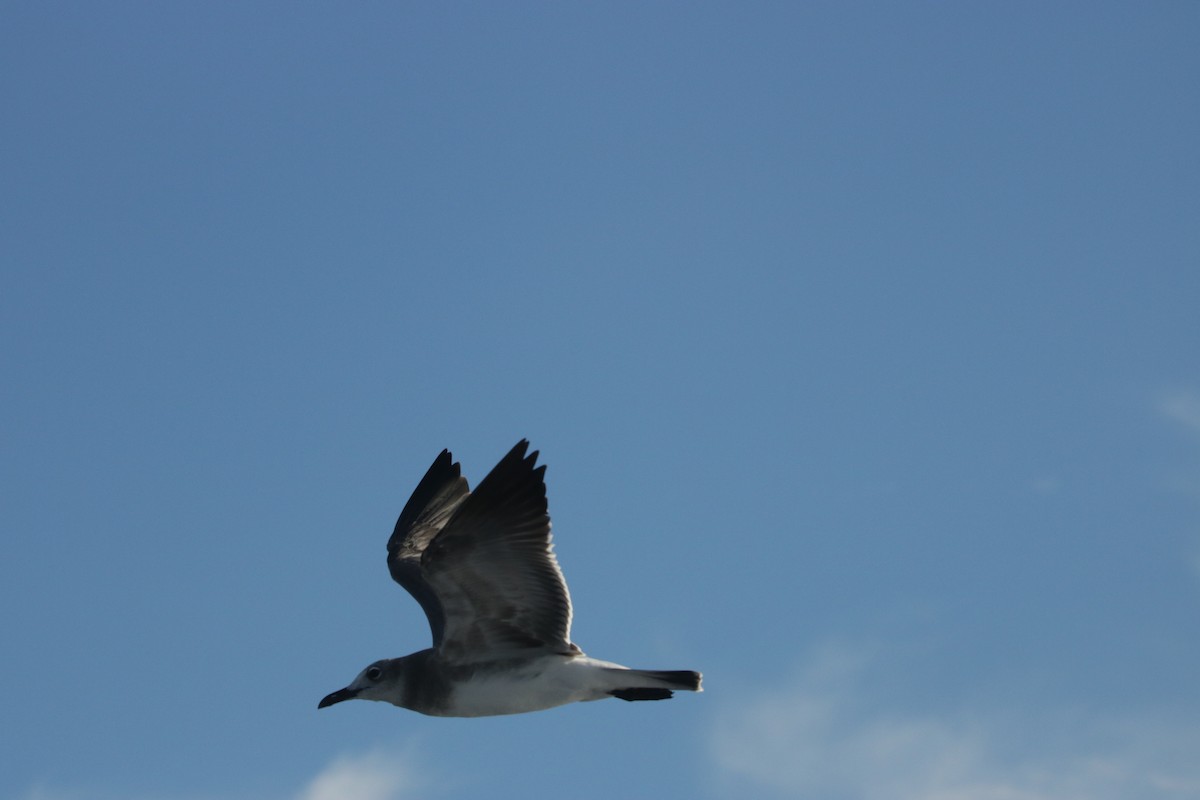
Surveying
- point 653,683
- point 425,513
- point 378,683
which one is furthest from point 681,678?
point 425,513

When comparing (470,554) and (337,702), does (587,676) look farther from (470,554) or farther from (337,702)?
(337,702)

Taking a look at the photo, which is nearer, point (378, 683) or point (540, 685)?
point (540, 685)

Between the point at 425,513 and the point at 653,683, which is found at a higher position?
the point at 425,513

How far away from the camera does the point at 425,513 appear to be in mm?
20312

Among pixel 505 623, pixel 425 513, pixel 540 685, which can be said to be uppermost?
pixel 425 513

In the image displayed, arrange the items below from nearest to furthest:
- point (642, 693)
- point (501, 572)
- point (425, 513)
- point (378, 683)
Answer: point (501, 572), point (642, 693), point (378, 683), point (425, 513)

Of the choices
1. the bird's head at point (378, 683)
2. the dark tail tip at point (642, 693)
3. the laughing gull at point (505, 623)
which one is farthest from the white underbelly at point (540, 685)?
the bird's head at point (378, 683)

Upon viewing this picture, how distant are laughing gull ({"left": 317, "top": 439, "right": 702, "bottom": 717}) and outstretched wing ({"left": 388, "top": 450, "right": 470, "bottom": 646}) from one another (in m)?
2.21

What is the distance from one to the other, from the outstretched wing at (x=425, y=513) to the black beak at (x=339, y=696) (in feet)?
5.39

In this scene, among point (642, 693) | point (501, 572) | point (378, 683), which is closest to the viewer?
point (501, 572)

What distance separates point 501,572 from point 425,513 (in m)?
4.64

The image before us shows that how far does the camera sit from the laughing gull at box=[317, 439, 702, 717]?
15.7 meters

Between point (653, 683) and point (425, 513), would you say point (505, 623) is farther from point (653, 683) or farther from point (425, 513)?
point (425, 513)

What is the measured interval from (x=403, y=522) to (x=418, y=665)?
3.99 meters
